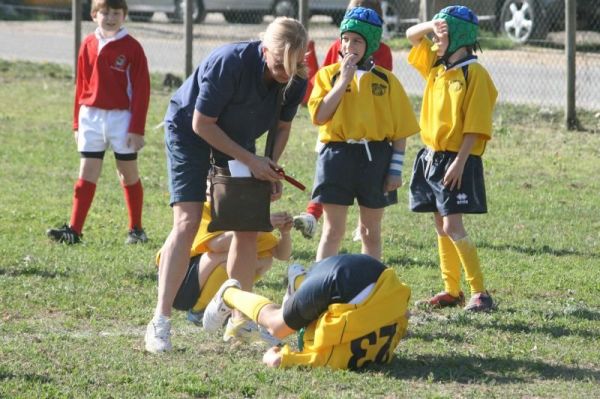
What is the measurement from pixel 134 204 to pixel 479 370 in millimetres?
3900

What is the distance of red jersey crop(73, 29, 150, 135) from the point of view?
8.79 meters

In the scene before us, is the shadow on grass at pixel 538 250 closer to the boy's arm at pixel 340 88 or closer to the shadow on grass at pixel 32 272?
the boy's arm at pixel 340 88

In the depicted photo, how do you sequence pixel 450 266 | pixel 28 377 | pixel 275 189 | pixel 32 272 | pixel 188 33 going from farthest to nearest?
pixel 188 33, pixel 32 272, pixel 450 266, pixel 275 189, pixel 28 377

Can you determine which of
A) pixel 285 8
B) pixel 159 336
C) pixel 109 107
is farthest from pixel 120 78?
pixel 285 8

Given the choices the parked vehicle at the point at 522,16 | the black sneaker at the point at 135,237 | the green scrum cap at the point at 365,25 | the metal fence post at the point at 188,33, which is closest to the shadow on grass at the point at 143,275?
the black sneaker at the point at 135,237

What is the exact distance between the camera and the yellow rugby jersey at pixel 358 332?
5613 millimetres

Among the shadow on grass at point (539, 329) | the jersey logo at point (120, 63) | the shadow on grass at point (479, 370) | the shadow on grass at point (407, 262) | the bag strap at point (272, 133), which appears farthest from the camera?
the jersey logo at point (120, 63)

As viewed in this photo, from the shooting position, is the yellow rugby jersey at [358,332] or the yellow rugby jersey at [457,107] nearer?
the yellow rugby jersey at [358,332]

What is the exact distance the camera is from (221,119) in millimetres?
6043

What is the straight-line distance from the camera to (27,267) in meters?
7.93

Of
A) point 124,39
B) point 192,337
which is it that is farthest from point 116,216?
point 192,337

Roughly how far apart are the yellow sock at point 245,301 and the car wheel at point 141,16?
18.4 meters

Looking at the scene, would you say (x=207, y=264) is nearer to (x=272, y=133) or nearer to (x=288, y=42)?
(x=272, y=133)

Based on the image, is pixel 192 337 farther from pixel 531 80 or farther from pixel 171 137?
pixel 531 80
